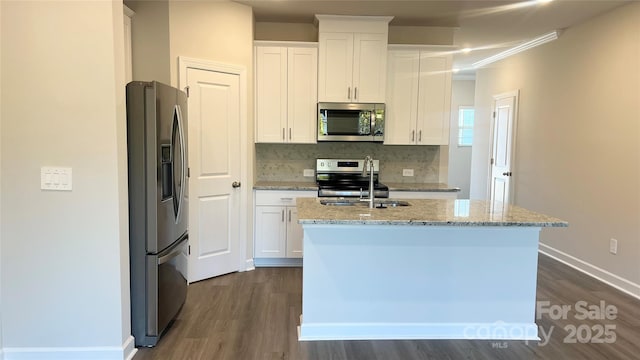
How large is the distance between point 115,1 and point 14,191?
3.96ft

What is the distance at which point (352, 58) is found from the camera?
4359 mm

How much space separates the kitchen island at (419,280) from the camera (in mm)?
2717

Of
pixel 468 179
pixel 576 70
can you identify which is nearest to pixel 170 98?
pixel 576 70

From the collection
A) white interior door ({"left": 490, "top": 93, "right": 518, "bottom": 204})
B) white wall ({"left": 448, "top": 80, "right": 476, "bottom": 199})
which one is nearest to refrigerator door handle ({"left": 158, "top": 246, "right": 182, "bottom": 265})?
white interior door ({"left": 490, "top": 93, "right": 518, "bottom": 204})

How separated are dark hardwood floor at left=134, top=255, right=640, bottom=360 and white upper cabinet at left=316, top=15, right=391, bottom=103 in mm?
2101

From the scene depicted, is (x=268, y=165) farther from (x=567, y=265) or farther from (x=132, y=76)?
(x=567, y=265)

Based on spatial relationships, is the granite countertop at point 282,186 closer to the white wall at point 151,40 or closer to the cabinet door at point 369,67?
the cabinet door at point 369,67

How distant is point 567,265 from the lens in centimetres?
457

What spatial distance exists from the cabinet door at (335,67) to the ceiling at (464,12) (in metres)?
Result: 0.27

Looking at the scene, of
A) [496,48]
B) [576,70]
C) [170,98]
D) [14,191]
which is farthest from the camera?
[496,48]

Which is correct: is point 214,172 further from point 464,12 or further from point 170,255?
point 464,12

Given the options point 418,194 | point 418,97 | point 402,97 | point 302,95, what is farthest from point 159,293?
point 418,97

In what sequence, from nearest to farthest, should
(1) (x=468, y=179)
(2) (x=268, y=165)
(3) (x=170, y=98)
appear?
(3) (x=170, y=98), (2) (x=268, y=165), (1) (x=468, y=179)

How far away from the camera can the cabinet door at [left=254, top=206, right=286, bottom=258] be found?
170 inches
